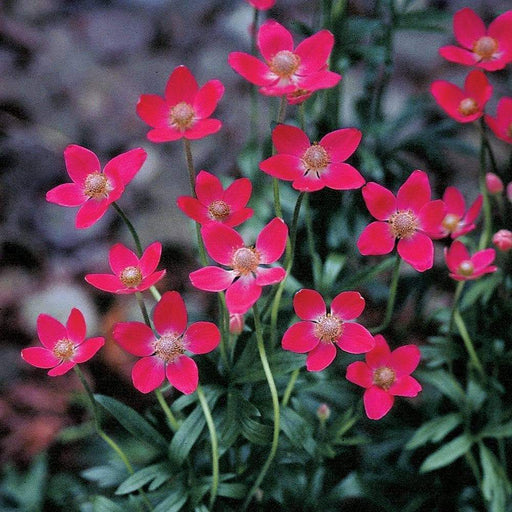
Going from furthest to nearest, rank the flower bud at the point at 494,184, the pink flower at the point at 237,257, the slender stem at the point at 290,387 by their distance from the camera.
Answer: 1. the flower bud at the point at 494,184
2. the slender stem at the point at 290,387
3. the pink flower at the point at 237,257

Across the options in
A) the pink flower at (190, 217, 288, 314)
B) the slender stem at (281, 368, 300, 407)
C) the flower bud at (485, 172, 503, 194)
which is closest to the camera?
the pink flower at (190, 217, 288, 314)

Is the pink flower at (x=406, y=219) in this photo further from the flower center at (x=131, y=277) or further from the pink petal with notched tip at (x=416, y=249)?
the flower center at (x=131, y=277)

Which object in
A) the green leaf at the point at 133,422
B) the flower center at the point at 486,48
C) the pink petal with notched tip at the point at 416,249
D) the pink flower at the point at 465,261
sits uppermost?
the flower center at the point at 486,48

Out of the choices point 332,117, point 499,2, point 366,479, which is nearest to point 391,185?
point 332,117

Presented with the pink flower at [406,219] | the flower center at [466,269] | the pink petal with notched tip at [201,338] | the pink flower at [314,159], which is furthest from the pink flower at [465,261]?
the pink petal with notched tip at [201,338]

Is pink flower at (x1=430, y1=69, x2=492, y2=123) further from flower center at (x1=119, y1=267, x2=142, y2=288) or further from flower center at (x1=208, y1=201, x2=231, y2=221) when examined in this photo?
flower center at (x1=119, y1=267, x2=142, y2=288)

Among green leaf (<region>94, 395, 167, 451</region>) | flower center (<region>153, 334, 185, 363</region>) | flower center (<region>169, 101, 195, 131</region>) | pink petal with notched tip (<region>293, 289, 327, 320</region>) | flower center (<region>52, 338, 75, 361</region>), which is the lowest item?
green leaf (<region>94, 395, 167, 451</region>)

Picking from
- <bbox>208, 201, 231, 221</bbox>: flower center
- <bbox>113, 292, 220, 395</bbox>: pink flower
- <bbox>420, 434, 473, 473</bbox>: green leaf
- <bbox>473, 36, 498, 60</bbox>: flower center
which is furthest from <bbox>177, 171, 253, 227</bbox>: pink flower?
<bbox>420, 434, 473, 473</bbox>: green leaf

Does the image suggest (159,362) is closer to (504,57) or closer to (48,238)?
(504,57)

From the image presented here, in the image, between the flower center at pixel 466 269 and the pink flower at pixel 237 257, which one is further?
the flower center at pixel 466 269
